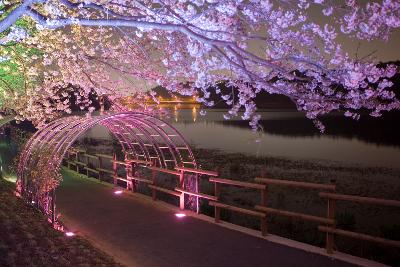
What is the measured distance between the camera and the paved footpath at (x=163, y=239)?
245 inches

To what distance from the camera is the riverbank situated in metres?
5.73

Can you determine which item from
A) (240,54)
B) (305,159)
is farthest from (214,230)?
(305,159)

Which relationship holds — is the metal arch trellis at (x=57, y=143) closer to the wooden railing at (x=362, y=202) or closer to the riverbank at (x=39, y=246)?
the riverbank at (x=39, y=246)

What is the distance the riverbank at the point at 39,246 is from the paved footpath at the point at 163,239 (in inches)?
16.1

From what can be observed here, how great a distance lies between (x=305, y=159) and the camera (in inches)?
1101

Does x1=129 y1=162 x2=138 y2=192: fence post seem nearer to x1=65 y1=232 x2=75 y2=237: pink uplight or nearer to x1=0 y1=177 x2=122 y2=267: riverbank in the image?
x1=0 y1=177 x2=122 y2=267: riverbank

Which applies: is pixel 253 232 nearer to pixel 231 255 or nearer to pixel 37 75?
pixel 231 255

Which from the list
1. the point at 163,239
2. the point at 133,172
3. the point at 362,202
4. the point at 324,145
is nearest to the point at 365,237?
the point at 362,202

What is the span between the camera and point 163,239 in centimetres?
747

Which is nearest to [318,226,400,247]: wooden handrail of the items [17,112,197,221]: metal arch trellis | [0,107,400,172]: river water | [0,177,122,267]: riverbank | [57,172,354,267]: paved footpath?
[57,172,354,267]: paved footpath

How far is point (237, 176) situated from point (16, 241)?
599 inches

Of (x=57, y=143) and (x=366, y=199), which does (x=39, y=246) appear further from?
(x=366, y=199)

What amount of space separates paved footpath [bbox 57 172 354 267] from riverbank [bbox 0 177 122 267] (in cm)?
41

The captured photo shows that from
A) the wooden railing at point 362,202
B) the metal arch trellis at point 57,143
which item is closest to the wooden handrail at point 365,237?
the wooden railing at point 362,202
